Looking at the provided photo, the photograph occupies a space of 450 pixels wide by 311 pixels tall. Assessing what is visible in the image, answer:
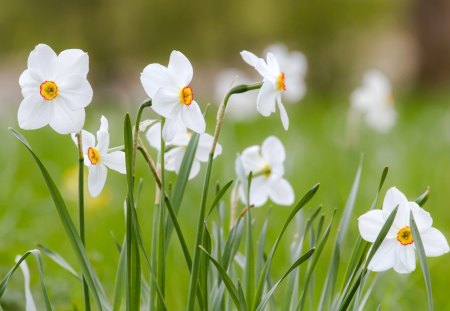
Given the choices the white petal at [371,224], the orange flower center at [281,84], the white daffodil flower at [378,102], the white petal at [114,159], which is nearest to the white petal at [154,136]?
the white petal at [114,159]

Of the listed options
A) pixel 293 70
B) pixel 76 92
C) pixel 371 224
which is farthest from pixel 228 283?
pixel 293 70

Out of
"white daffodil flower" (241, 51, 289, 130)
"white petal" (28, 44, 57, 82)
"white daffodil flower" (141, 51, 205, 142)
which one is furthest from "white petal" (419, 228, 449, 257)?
"white petal" (28, 44, 57, 82)

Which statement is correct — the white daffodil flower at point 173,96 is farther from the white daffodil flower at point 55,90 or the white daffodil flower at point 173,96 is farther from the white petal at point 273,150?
the white petal at point 273,150

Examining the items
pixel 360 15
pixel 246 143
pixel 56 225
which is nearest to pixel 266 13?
pixel 360 15

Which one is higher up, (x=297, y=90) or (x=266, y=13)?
(x=266, y=13)

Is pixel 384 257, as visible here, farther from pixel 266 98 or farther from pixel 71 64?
pixel 71 64

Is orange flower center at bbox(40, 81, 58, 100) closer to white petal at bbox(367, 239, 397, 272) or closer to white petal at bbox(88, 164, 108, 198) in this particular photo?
white petal at bbox(88, 164, 108, 198)

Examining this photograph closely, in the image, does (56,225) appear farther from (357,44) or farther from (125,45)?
(357,44)
